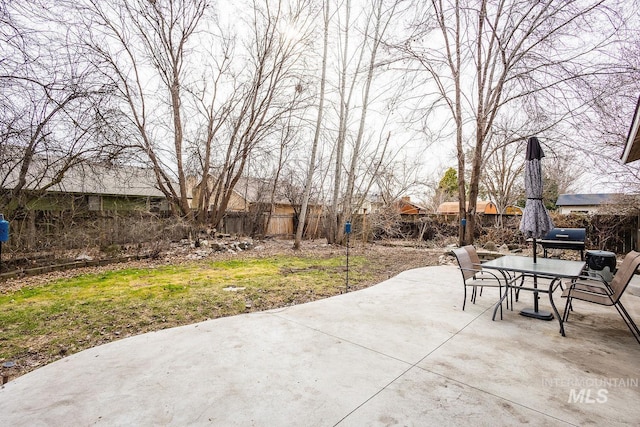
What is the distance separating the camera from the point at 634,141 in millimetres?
3975

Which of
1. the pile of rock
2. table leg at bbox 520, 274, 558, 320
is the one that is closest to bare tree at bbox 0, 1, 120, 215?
the pile of rock

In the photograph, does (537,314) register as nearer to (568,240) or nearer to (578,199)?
(568,240)

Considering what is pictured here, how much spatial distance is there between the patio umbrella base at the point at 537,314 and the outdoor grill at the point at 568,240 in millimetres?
3019

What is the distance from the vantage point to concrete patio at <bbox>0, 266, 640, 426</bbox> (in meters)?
1.82

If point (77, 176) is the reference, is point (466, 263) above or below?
below

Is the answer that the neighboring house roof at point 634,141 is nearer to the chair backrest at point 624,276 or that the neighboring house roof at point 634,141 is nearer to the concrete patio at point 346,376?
the chair backrest at point 624,276

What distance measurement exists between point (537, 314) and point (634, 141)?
274cm

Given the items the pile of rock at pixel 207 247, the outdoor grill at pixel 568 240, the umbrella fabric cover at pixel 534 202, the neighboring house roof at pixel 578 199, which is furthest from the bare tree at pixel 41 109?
the neighboring house roof at pixel 578 199

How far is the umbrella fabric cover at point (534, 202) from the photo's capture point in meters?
3.72

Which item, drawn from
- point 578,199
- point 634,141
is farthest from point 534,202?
point 578,199

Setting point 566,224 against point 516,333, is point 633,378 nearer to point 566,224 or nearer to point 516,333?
point 516,333

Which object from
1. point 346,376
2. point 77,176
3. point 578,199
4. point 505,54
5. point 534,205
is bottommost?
point 346,376

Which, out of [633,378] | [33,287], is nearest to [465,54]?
[633,378]

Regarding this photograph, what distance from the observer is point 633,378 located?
2.26 meters
